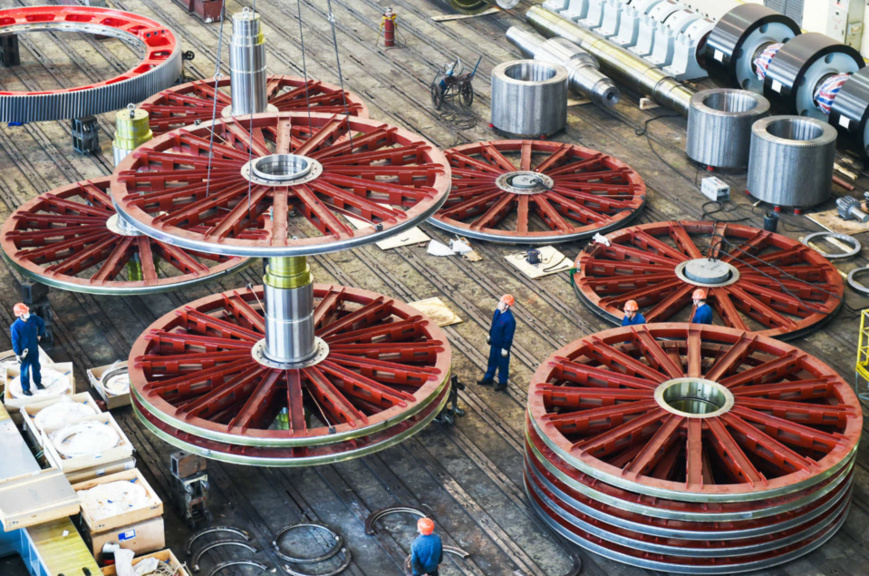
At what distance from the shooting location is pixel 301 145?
618 inches

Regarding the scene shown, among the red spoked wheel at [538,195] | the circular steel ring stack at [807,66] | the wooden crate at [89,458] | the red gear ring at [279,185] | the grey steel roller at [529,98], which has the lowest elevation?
the wooden crate at [89,458]

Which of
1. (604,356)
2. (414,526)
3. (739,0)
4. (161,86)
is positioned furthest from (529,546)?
(739,0)

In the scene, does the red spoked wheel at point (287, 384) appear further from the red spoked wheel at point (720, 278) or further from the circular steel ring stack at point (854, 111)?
the circular steel ring stack at point (854, 111)

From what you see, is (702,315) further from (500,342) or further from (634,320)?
(500,342)

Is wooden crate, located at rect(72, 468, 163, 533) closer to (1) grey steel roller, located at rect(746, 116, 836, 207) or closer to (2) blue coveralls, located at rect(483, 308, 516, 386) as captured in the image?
(2) blue coveralls, located at rect(483, 308, 516, 386)

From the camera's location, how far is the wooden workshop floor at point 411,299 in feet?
46.3

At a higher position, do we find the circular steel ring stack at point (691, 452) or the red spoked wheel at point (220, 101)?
the red spoked wheel at point (220, 101)

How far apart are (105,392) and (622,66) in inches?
499

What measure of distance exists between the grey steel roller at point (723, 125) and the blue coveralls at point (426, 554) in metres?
11.1

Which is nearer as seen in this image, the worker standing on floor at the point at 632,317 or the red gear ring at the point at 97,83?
the worker standing on floor at the point at 632,317

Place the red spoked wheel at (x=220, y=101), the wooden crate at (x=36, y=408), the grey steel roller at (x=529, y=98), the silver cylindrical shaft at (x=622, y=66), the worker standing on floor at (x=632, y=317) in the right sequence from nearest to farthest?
the wooden crate at (x=36, y=408) → the worker standing on floor at (x=632, y=317) → the red spoked wheel at (x=220, y=101) → the grey steel roller at (x=529, y=98) → the silver cylindrical shaft at (x=622, y=66)

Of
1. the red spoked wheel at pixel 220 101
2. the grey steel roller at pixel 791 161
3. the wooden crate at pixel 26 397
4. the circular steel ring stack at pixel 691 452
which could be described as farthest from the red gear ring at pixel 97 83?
the circular steel ring stack at pixel 691 452

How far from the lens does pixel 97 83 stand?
23656 millimetres

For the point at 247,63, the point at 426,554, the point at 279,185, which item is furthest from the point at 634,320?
the point at 247,63
